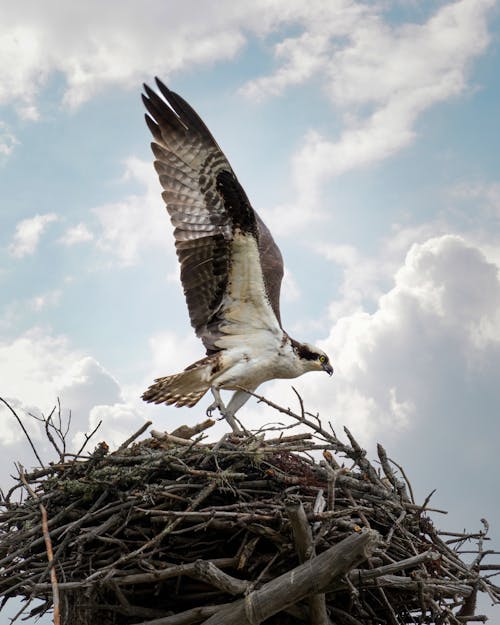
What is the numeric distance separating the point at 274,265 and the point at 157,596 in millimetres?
5201

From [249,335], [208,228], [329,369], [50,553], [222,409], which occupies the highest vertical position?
[208,228]

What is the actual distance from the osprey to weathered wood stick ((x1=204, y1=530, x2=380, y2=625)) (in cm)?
270

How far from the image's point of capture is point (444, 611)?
16.4 ft

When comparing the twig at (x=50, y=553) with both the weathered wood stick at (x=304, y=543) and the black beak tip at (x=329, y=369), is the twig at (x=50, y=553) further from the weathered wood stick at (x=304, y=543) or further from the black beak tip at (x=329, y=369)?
the black beak tip at (x=329, y=369)

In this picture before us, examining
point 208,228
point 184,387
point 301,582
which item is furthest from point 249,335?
point 301,582

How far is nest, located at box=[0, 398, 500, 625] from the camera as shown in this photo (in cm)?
442

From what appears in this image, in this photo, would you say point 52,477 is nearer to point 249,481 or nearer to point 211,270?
point 249,481

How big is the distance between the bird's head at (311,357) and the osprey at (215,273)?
0.01 metres

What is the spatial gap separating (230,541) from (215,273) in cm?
323

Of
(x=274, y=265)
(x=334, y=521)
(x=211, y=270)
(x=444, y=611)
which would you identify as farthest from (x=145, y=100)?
(x=444, y=611)

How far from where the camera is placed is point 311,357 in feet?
25.4

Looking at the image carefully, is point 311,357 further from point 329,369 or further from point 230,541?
point 230,541

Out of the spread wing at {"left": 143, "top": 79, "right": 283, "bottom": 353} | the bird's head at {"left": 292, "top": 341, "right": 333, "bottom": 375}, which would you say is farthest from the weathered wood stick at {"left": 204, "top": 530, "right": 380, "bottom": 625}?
the bird's head at {"left": 292, "top": 341, "right": 333, "bottom": 375}

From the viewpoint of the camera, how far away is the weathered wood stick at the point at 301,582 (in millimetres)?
4152
